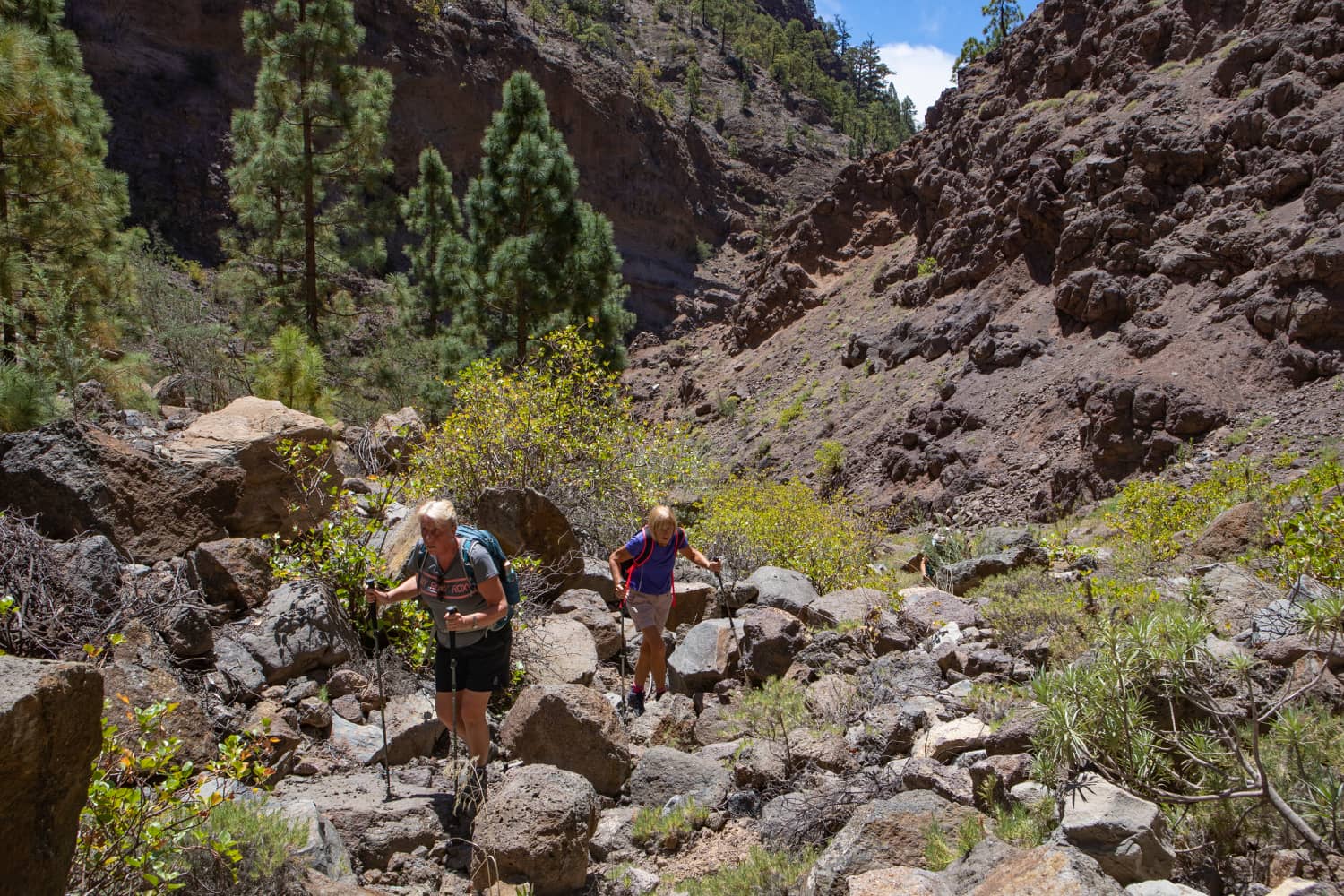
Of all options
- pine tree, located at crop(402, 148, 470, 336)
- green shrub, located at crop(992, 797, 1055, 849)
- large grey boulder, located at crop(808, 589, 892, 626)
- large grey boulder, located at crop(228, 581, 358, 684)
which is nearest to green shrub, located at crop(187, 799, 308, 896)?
large grey boulder, located at crop(228, 581, 358, 684)

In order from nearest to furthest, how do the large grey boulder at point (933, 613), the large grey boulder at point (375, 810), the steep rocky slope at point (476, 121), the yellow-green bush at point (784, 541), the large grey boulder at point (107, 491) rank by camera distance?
the large grey boulder at point (375, 810) < the large grey boulder at point (107, 491) < the large grey boulder at point (933, 613) < the yellow-green bush at point (784, 541) < the steep rocky slope at point (476, 121)

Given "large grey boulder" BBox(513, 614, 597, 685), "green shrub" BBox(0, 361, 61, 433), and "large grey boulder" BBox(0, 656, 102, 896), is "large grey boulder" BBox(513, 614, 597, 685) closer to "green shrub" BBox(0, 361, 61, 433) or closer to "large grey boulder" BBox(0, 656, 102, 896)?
"large grey boulder" BBox(0, 656, 102, 896)

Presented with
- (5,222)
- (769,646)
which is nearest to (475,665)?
(769,646)

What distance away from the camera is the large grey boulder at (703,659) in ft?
20.3

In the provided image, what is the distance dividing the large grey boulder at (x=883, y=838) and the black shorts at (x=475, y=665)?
1.90m

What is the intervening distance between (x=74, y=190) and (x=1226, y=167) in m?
17.9

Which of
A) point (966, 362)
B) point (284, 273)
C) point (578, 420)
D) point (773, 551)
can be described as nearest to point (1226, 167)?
point (966, 362)

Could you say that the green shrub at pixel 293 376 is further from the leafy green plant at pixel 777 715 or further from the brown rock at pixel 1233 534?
the brown rock at pixel 1233 534

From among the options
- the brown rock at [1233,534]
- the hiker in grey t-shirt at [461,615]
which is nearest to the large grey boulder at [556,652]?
the hiker in grey t-shirt at [461,615]

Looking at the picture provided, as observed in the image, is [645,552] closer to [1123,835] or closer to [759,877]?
[759,877]

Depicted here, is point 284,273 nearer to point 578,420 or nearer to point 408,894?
point 578,420

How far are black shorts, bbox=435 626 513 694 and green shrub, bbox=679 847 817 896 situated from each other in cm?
144

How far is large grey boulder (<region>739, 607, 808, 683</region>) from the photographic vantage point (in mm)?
6180

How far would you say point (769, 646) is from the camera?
6.20 meters
